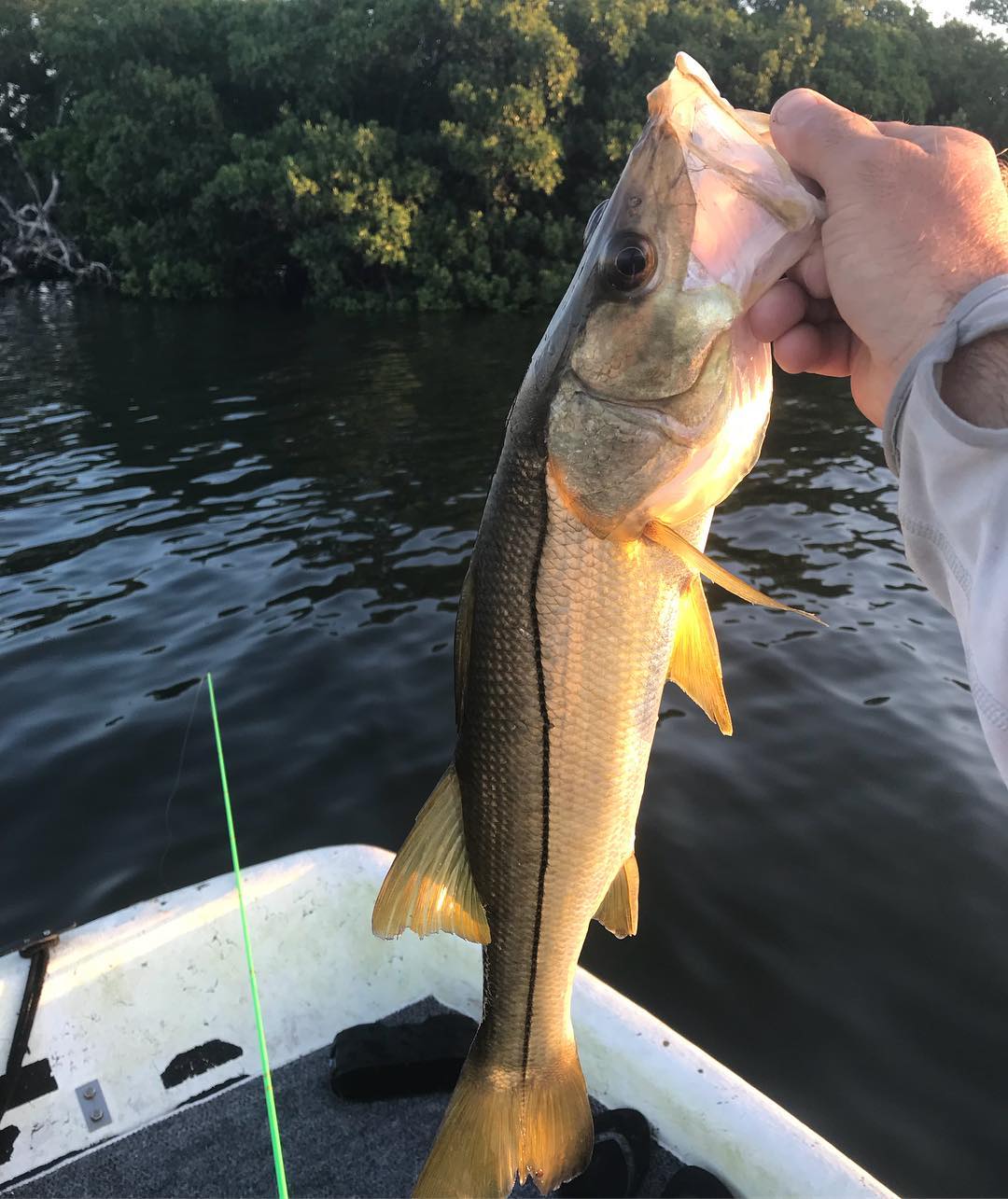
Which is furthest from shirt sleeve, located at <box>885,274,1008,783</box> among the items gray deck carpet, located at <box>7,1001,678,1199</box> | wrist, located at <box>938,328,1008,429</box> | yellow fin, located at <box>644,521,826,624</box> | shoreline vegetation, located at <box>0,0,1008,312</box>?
shoreline vegetation, located at <box>0,0,1008,312</box>

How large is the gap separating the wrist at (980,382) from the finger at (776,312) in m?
0.43

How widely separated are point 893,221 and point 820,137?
227mm

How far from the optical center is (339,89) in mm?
30188

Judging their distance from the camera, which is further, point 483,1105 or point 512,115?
point 512,115

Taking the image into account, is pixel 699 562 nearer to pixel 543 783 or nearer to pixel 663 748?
pixel 543 783

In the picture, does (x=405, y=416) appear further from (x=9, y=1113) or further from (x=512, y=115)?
(x=512, y=115)

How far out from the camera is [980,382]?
4.90 ft

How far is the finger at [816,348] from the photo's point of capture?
1.97 meters

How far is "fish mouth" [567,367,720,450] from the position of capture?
1821 mm

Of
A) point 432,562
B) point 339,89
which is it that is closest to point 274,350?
point 339,89

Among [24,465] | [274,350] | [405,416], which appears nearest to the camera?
[24,465]

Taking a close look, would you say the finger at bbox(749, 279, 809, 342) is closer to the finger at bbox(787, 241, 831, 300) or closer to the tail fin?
the finger at bbox(787, 241, 831, 300)

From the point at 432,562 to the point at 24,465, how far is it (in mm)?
7242

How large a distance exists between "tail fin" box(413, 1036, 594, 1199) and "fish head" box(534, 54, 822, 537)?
1425mm
